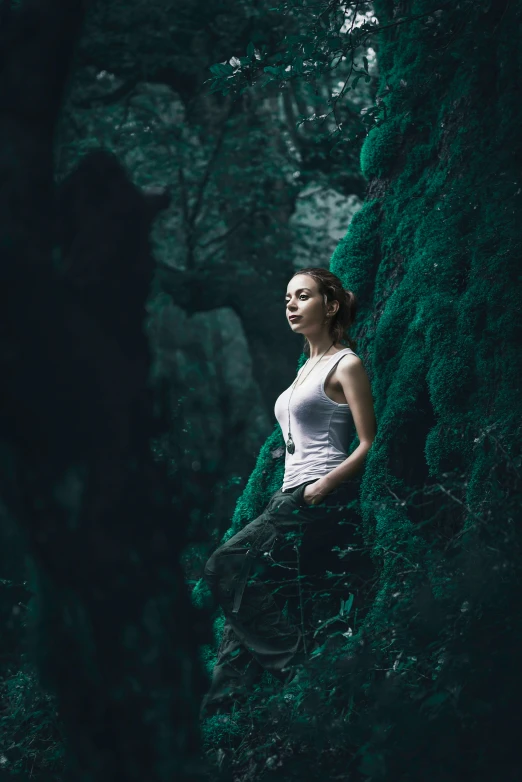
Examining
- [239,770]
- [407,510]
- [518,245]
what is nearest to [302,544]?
[407,510]

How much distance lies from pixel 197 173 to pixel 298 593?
10.6 metres

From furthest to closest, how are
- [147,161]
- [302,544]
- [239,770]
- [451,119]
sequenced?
1. [147,161]
2. [451,119]
3. [302,544]
4. [239,770]

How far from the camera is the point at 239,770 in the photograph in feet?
11.5

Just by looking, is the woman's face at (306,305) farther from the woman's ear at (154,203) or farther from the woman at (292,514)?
the woman's ear at (154,203)

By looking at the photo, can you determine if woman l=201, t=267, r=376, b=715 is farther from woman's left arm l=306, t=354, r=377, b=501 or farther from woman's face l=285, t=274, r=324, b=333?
woman's face l=285, t=274, r=324, b=333

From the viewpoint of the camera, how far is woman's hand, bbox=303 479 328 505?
13.1 feet

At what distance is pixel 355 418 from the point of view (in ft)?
13.3

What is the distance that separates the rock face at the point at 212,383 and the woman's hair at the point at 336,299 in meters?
8.44

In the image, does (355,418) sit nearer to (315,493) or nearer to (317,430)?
(317,430)

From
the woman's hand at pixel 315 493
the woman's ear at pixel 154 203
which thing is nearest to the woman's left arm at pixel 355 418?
the woman's hand at pixel 315 493

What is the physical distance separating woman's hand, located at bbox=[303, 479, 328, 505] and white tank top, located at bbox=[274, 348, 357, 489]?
9 centimetres

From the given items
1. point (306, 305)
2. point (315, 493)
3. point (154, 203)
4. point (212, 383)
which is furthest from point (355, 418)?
point (212, 383)

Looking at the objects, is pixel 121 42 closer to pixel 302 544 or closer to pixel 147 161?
pixel 147 161

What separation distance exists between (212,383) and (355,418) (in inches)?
435
